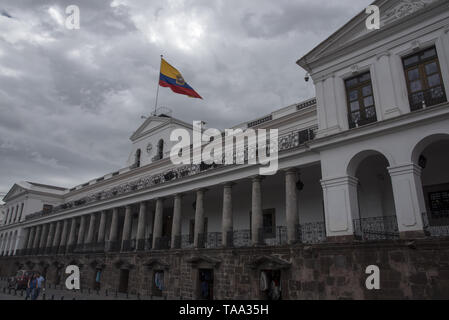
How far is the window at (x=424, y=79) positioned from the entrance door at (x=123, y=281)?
21.2 metres

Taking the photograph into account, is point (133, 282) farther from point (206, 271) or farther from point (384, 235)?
point (384, 235)

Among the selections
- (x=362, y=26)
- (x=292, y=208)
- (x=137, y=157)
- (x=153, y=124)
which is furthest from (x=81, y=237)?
(x=362, y=26)

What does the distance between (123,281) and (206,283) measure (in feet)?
28.3

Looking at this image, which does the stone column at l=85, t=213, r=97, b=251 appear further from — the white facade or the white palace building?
the white facade

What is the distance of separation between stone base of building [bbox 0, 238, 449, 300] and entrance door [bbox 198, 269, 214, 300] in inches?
4.1

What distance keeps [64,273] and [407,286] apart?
94.4ft

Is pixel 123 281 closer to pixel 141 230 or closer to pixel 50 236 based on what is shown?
pixel 141 230

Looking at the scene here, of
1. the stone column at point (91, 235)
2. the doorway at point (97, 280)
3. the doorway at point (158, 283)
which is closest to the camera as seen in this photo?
the doorway at point (158, 283)

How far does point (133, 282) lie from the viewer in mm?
22844

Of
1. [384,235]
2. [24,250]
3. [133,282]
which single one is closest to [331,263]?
[384,235]

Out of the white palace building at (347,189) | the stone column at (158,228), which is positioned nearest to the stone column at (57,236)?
the white palace building at (347,189)

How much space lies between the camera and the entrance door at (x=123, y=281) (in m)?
24.2

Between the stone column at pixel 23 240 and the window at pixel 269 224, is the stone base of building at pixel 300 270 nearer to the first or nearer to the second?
the window at pixel 269 224

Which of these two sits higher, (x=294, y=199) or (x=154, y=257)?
(x=294, y=199)
